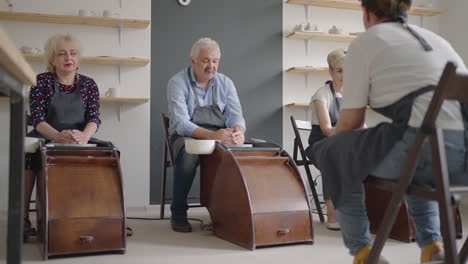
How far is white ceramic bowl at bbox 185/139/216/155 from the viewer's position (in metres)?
2.65

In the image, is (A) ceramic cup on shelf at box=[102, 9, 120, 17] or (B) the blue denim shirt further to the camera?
(A) ceramic cup on shelf at box=[102, 9, 120, 17]

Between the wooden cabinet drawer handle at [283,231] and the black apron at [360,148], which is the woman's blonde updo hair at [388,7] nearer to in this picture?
the black apron at [360,148]

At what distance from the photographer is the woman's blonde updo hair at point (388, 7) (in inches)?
60.9

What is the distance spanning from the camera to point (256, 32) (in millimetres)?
4395

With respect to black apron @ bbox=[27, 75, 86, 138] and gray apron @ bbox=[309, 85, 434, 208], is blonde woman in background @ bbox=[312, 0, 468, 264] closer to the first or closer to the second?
gray apron @ bbox=[309, 85, 434, 208]

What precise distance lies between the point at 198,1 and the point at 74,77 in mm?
1650

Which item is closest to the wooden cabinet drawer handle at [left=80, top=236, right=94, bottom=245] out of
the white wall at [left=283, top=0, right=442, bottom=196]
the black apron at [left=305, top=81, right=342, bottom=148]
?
the black apron at [left=305, top=81, right=342, bottom=148]

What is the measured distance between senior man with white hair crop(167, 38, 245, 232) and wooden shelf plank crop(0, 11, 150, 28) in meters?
1.01

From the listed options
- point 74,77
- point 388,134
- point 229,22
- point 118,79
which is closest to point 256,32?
point 229,22

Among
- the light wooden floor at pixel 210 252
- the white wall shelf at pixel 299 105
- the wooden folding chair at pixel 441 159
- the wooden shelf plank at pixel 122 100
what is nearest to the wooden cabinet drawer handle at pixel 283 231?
the light wooden floor at pixel 210 252

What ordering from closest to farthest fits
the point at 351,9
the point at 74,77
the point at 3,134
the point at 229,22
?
1. the point at 74,77
2. the point at 3,134
3. the point at 229,22
4. the point at 351,9

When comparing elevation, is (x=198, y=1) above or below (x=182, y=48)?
above

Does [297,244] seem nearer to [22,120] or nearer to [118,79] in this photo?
[22,120]

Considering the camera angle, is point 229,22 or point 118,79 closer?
point 118,79
